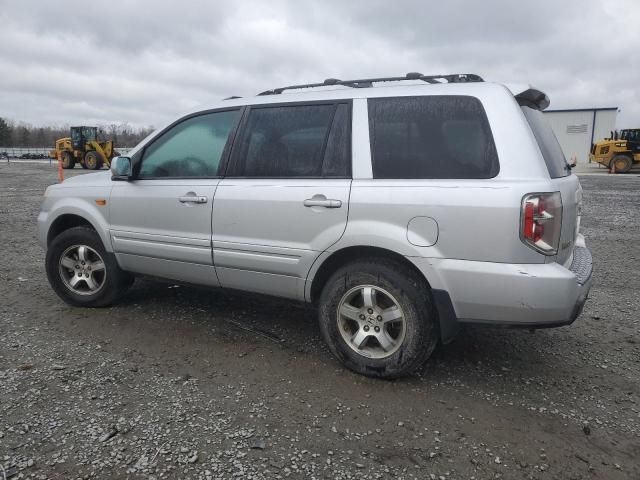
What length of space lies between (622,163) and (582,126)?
642 inches

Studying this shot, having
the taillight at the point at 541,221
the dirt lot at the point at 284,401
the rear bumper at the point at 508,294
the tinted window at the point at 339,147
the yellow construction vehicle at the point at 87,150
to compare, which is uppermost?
the yellow construction vehicle at the point at 87,150

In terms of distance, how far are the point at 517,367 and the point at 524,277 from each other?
1.03 metres

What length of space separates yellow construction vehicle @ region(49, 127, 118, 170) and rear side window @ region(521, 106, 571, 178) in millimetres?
30978

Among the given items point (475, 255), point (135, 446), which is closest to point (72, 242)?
point (135, 446)

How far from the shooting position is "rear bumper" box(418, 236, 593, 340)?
8.34ft

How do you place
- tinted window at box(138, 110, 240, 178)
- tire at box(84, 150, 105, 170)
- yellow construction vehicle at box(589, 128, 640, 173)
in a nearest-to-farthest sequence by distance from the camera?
tinted window at box(138, 110, 240, 178) < yellow construction vehicle at box(589, 128, 640, 173) < tire at box(84, 150, 105, 170)

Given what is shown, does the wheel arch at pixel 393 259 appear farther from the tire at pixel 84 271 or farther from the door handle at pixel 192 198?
the tire at pixel 84 271

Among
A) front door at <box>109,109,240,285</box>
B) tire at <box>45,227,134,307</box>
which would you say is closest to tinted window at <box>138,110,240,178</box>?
front door at <box>109,109,240,285</box>

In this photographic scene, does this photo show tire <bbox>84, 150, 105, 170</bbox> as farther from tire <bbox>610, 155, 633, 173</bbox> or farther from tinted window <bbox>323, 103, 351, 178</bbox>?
tinted window <bbox>323, 103, 351, 178</bbox>

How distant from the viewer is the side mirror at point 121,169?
12.7 feet

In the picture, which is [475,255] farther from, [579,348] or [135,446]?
[135,446]

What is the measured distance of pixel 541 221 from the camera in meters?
2.54

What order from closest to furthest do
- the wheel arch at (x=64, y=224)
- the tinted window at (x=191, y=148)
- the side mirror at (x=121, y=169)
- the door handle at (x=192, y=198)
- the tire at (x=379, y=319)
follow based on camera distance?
the tire at (x=379, y=319), the door handle at (x=192, y=198), the tinted window at (x=191, y=148), the side mirror at (x=121, y=169), the wheel arch at (x=64, y=224)

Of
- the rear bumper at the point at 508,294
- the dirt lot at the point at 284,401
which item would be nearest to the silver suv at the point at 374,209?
the rear bumper at the point at 508,294
